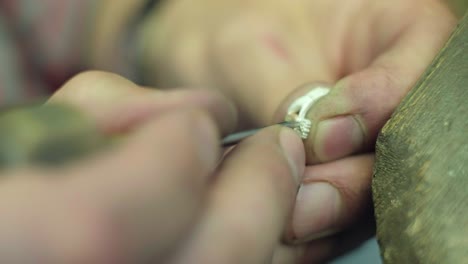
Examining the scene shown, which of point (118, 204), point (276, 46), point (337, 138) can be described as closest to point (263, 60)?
point (276, 46)

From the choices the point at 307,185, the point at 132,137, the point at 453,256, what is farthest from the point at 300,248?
the point at 132,137

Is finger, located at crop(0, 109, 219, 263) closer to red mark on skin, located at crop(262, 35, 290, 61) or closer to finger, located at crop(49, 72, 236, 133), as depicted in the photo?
finger, located at crop(49, 72, 236, 133)

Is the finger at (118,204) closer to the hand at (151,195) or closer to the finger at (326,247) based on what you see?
the hand at (151,195)

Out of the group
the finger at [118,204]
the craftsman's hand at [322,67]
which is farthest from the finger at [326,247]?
the finger at [118,204]

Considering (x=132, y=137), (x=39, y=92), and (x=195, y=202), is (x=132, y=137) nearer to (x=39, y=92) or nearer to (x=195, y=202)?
(x=195, y=202)

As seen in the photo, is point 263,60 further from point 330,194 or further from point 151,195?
point 151,195

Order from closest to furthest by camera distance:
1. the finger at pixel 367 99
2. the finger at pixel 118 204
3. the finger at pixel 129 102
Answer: the finger at pixel 118 204 < the finger at pixel 129 102 < the finger at pixel 367 99

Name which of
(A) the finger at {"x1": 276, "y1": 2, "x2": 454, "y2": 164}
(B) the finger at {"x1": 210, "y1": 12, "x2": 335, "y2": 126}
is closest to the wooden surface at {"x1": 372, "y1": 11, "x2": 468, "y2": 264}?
(A) the finger at {"x1": 276, "y1": 2, "x2": 454, "y2": 164}
